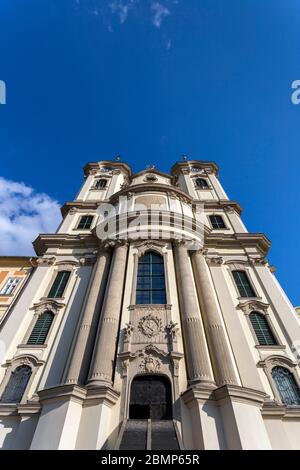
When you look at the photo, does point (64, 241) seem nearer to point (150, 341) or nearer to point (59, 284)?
point (59, 284)

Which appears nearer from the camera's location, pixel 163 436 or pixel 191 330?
pixel 163 436

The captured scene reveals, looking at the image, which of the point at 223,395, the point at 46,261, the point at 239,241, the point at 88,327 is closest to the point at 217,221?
the point at 239,241

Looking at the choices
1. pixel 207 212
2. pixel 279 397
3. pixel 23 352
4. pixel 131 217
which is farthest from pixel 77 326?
pixel 207 212

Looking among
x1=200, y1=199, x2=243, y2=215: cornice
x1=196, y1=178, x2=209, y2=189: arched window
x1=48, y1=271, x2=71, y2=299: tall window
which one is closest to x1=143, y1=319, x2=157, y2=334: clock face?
x1=48, y1=271, x2=71, y2=299: tall window

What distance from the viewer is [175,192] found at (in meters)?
22.0

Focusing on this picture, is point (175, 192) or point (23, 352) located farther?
point (175, 192)

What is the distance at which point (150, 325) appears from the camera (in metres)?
12.5

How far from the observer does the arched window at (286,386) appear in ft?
35.4

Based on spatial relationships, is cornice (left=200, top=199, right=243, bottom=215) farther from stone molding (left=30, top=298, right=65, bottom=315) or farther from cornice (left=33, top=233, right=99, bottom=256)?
stone molding (left=30, top=298, right=65, bottom=315)

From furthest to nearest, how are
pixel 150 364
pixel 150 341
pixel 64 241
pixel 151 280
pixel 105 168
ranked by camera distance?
pixel 105 168, pixel 64 241, pixel 151 280, pixel 150 341, pixel 150 364

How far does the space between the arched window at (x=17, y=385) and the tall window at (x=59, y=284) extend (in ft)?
14.4

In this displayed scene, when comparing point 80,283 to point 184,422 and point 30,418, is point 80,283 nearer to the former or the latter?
point 30,418

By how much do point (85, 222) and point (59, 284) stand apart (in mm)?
7184
